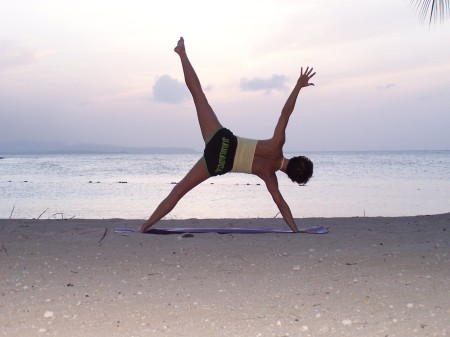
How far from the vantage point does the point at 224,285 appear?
4.25 m

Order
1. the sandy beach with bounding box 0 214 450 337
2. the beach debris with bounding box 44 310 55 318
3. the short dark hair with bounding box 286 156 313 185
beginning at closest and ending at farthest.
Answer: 1. the sandy beach with bounding box 0 214 450 337
2. the beach debris with bounding box 44 310 55 318
3. the short dark hair with bounding box 286 156 313 185

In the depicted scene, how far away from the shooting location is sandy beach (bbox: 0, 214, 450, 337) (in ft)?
11.2

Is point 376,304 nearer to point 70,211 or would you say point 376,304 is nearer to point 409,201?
point 70,211

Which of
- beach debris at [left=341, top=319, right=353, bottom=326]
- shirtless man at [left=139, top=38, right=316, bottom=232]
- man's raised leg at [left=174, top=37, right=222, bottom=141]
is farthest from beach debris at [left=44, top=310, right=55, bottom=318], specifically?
man's raised leg at [left=174, top=37, right=222, bottom=141]

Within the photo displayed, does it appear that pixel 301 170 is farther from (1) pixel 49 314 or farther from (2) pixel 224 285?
(1) pixel 49 314

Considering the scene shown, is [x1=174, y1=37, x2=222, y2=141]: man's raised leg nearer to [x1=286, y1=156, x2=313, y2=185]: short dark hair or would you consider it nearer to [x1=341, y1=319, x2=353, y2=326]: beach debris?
[x1=286, y1=156, x2=313, y2=185]: short dark hair

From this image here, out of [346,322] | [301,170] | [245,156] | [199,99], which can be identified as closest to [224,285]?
[346,322]

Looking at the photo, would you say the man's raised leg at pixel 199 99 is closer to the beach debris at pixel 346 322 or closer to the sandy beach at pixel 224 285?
the sandy beach at pixel 224 285

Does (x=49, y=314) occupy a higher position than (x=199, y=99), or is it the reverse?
(x=199, y=99)

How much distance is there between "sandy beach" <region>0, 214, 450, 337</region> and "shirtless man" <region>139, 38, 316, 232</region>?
612mm

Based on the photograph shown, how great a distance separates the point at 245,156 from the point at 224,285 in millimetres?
2439

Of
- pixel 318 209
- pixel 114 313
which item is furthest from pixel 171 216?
pixel 114 313

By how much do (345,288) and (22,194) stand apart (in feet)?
46.4

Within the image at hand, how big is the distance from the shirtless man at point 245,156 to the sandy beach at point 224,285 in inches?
24.1
